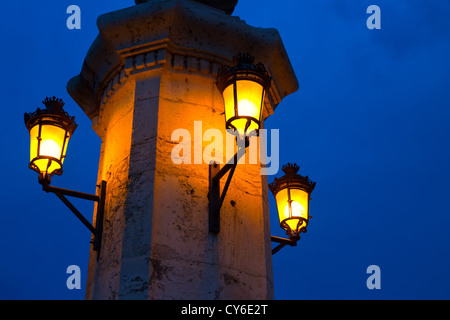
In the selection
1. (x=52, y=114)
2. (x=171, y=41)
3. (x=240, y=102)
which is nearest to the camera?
(x=240, y=102)

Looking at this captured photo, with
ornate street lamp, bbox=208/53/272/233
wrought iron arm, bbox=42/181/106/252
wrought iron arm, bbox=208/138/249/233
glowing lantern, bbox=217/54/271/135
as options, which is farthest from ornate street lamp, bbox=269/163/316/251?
wrought iron arm, bbox=42/181/106/252

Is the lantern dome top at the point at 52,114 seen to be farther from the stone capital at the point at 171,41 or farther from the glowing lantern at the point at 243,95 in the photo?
the glowing lantern at the point at 243,95

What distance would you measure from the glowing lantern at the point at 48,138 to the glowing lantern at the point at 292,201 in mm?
2346

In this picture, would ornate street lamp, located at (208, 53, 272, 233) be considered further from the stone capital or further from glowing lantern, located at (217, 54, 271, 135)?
the stone capital

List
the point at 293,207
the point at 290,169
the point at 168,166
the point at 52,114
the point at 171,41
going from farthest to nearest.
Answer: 1. the point at 290,169
2. the point at 293,207
3. the point at 171,41
4. the point at 52,114
5. the point at 168,166

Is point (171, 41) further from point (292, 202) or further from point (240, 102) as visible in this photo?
point (292, 202)

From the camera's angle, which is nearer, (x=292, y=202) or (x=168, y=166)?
(x=168, y=166)

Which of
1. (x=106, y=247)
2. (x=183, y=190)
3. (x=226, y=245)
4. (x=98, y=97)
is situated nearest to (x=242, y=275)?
(x=226, y=245)

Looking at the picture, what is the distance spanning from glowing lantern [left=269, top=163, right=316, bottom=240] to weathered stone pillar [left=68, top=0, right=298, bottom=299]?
0.70 meters

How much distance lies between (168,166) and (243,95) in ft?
2.97

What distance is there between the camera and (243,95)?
4398mm

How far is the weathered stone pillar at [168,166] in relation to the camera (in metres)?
4.36

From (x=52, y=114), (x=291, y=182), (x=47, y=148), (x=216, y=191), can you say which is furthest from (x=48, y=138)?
(x=291, y=182)

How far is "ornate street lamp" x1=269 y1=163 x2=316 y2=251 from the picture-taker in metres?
5.93
